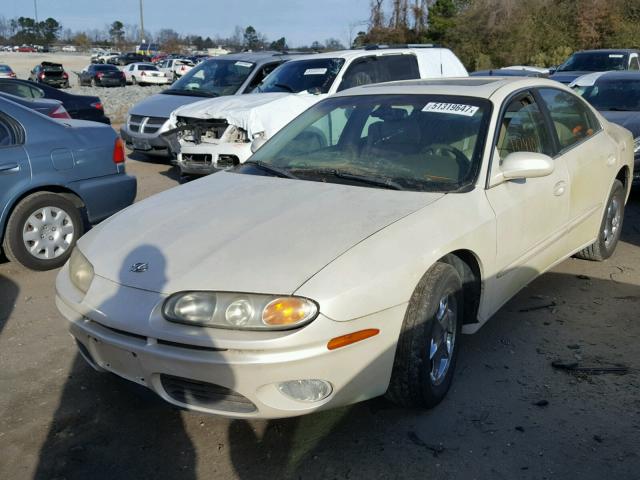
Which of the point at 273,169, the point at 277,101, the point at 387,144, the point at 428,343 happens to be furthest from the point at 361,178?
the point at 277,101

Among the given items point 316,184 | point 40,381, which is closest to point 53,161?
point 40,381

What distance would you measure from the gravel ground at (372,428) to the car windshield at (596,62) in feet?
39.6

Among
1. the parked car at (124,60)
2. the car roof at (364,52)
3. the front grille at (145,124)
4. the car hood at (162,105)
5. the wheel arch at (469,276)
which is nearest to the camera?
the wheel arch at (469,276)

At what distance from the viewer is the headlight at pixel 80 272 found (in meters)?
3.23

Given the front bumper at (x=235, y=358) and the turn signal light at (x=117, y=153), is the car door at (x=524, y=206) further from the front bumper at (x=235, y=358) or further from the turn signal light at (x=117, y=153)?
the turn signal light at (x=117, y=153)

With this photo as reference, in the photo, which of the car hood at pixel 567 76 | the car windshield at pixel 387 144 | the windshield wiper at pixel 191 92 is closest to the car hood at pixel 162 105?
the windshield wiper at pixel 191 92

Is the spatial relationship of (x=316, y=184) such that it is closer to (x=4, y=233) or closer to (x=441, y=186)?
(x=441, y=186)

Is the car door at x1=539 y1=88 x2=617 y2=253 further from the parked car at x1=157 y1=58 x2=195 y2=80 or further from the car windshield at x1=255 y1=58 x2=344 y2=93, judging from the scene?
the parked car at x1=157 y1=58 x2=195 y2=80

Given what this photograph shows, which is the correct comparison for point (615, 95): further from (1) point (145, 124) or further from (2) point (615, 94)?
(1) point (145, 124)

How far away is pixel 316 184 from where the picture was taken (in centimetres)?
377

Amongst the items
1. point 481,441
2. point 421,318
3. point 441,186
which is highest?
point 441,186

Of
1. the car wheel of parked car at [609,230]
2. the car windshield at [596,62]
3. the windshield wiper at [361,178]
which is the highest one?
the car windshield at [596,62]

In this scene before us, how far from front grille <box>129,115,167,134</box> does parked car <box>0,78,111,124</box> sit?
2.65 meters

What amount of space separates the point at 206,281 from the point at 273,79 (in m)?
7.38
